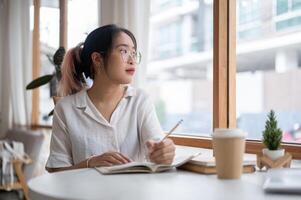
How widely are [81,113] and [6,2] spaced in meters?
3.80

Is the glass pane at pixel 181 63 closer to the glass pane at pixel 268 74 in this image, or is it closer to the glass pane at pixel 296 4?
the glass pane at pixel 268 74

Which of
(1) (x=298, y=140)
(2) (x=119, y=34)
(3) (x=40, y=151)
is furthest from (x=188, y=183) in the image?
(3) (x=40, y=151)

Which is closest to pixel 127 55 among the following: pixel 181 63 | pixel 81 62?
pixel 81 62

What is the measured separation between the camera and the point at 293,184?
91 centimetres

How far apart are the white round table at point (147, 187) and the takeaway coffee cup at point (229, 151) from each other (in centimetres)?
3

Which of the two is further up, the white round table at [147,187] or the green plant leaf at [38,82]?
the green plant leaf at [38,82]

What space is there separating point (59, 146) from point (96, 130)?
16 centimetres

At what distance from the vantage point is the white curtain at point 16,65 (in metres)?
4.73

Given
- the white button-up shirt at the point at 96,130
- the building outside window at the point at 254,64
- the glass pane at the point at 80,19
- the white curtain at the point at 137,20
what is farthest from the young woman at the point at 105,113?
the glass pane at the point at 80,19

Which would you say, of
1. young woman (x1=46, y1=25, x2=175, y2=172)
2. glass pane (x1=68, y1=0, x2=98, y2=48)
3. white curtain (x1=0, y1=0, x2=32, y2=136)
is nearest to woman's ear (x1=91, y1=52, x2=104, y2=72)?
young woman (x1=46, y1=25, x2=175, y2=172)

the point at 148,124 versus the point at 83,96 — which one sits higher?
the point at 83,96

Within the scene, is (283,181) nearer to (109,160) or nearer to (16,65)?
(109,160)

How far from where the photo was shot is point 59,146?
5.33 ft

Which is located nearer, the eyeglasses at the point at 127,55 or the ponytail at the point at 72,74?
the eyeglasses at the point at 127,55
